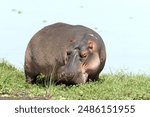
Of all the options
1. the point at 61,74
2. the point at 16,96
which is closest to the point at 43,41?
the point at 61,74

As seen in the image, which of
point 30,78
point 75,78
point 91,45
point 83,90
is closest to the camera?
point 83,90

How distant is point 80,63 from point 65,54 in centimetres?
53

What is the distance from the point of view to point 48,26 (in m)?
10.7

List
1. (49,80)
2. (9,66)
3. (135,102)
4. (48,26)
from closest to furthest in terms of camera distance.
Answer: (135,102)
(49,80)
(48,26)
(9,66)

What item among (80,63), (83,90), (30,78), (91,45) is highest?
(91,45)

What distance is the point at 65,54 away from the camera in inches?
372

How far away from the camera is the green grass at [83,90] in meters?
8.09

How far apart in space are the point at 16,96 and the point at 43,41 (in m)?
2.16

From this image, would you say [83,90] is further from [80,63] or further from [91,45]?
[91,45]

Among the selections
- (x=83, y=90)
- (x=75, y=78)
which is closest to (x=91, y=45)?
(x=75, y=78)

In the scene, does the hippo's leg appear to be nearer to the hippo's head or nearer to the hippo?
the hippo

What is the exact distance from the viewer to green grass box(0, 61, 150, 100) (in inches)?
319

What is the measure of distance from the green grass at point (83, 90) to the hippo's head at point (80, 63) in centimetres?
16

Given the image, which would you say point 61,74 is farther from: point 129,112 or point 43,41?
point 129,112
